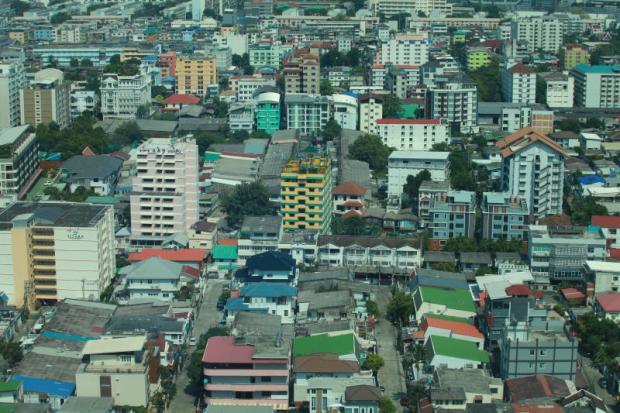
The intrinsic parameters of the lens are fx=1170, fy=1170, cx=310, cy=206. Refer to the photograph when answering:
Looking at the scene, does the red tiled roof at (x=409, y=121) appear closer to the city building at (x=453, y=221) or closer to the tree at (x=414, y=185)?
the tree at (x=414, y=185)

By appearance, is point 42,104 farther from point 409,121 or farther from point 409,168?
point 409,168

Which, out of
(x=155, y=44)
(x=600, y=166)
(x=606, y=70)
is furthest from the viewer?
(x=155, y=44)

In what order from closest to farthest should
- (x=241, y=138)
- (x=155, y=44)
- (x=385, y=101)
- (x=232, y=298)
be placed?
(x=232, y=298), (x=241, y=138), (x=385, y=101), (x=155, y=44)

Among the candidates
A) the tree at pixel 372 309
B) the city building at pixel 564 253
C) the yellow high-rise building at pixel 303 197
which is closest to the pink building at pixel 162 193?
the yellow high-rise building at pixel 303 197

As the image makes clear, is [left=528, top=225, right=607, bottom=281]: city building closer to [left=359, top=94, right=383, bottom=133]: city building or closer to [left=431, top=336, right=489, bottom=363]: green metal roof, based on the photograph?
[left=431, top=336, right=489, bottom=363]: green metal roof

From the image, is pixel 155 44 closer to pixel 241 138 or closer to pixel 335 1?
pixel 241 138

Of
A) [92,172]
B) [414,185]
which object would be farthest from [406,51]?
[92,172]

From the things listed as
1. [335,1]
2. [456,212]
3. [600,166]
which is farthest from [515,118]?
[335,1]
